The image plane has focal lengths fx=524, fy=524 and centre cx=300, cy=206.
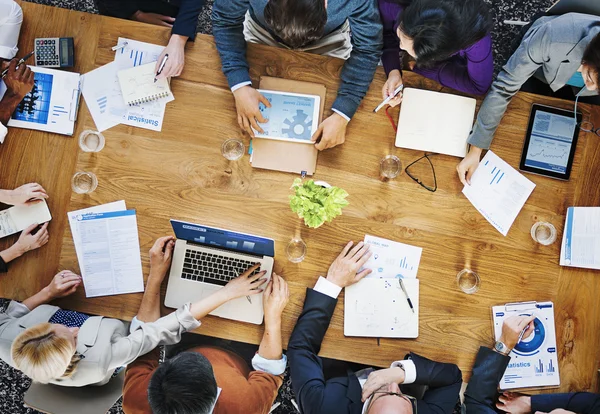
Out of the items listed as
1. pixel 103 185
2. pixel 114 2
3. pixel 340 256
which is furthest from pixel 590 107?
pixel 114 2

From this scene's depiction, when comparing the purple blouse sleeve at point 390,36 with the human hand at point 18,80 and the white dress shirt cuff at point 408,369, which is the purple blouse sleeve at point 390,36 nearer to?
the white dress shirt cuff at point 408,369

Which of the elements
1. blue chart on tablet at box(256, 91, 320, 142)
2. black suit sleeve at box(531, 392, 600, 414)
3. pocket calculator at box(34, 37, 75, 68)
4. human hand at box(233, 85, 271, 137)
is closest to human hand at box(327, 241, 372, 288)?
blue chart on tablet at box(256, 91, 320, 142)

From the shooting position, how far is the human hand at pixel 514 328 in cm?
187

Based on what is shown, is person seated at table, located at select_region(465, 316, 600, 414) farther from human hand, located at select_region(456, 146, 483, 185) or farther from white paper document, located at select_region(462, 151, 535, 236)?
human hand, located at select_region(456, 146, 483, 185)

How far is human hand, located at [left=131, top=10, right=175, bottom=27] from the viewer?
2.43 metres

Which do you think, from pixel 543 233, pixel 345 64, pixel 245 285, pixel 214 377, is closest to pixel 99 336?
pixel 214 377

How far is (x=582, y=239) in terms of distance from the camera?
6.29ft

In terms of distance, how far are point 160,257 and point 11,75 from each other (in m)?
0.86

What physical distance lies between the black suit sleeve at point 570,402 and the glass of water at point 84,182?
5.91 feet

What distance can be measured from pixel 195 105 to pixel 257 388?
109 centimetres

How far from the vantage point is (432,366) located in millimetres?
1867

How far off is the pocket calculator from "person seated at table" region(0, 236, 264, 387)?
756 millimetres

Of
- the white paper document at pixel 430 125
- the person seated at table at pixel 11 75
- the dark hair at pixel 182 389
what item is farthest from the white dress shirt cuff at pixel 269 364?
the person seated at table at pixel 11 75

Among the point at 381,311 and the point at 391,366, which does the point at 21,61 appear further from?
the point at 391,366
